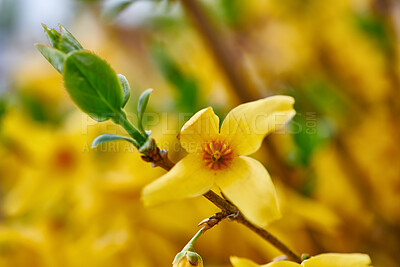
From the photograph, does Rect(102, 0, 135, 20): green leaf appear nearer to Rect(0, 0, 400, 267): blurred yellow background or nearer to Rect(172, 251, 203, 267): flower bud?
Rect(0, 0, 400, 267): blurred yellow background

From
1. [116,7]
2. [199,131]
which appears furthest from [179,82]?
[199,131]

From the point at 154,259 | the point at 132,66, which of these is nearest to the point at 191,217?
the point at 154,259

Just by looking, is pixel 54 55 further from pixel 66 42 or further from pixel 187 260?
pixel 187 260

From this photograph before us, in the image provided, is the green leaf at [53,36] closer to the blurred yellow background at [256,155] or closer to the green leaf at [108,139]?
the green leaf at [108,139]

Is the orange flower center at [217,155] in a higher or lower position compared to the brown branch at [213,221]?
higher

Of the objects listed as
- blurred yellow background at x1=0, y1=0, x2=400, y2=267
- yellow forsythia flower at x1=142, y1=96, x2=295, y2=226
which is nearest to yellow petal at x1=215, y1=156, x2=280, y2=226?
yellow forsythia flower at x1=142, y1=96, x2=295, y2=226

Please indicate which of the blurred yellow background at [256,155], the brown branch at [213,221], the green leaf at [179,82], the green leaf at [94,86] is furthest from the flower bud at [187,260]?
the green leaf at [179,82]

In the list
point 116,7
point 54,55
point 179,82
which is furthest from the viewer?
point 179,82
